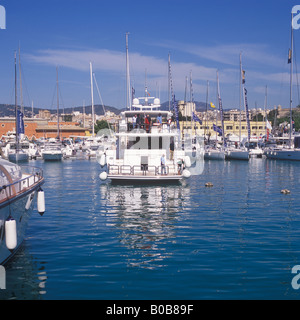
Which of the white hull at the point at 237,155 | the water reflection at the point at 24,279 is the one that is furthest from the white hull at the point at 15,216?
the white hull at the point at 237,155

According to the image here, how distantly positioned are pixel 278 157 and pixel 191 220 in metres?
46.4

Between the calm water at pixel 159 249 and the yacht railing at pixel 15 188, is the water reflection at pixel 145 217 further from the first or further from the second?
the yacht railing at pixel 15 188

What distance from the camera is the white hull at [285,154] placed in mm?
58769

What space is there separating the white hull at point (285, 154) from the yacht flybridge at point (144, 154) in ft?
103

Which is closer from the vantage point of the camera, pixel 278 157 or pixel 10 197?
pixel 10 197

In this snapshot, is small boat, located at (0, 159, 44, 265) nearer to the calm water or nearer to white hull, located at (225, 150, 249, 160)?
the calm water

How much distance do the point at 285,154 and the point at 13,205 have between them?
53.7m

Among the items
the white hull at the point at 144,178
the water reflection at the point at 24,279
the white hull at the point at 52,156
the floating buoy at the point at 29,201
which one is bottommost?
the water reflection at the point at 24,279

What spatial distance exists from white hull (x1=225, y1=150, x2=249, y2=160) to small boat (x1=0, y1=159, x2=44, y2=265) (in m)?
44.8

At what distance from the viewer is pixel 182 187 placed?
28.8 metres
